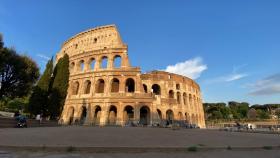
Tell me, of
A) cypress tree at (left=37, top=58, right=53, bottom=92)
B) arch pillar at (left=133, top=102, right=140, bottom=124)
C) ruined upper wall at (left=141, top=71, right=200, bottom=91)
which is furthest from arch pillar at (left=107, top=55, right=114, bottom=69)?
cypress tree at (left=37, top=58, right=53, bottom=92)

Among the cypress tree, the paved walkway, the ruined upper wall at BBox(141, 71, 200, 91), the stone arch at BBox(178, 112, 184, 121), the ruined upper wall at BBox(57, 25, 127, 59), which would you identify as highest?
the ruined upper wall at BBox(57, 25, 127, 59)

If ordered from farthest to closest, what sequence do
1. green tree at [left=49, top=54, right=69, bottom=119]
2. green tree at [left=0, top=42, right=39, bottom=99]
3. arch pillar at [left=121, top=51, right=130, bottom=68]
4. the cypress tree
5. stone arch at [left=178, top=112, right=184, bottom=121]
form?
stone arch at [left=178, top=112, right=184, bottom=121]
arch pillar at [left=121, top=51, right=130, bottom=68]
the cypress tree
green tree at [left=49, top=54, right=69, bottom=119]
green tree at [left=0, top=42, right=39, bottom=99]

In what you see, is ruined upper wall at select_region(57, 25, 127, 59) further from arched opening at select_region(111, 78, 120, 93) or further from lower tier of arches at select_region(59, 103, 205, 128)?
lower tier of arches at select_region(59, 103, 205, 128)

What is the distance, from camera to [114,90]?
3716 cm

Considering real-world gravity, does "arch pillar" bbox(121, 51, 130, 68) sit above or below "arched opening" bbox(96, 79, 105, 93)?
above

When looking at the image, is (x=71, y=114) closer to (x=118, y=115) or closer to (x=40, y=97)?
(x=118, y=115)

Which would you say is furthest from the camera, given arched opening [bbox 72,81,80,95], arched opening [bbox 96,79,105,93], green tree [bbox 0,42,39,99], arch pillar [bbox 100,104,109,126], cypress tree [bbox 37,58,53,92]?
arched opening [bbox 72,81,80,95]

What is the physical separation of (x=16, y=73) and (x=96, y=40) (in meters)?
18.0

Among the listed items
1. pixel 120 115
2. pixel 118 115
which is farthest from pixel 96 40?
pixel 120 115

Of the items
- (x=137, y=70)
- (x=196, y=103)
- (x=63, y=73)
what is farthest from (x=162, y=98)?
(x=63, y=73)

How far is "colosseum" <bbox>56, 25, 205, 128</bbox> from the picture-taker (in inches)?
1289

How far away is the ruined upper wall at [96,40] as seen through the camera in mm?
38844

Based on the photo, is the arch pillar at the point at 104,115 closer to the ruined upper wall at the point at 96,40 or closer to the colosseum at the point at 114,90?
the colosseum at the point at 114,90

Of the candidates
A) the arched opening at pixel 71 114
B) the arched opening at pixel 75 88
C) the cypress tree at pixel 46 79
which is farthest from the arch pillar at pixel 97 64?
the arched opening at pixel 71 114
